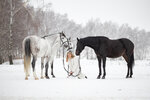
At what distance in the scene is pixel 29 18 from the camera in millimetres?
19672

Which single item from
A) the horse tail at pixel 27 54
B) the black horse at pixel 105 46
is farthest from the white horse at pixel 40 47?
the black horse at pixel 105 46

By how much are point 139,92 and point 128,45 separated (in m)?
4.08

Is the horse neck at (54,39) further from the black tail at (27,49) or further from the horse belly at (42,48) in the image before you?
the black tail at (27,49)

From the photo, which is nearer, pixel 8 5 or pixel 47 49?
pixel 47 49

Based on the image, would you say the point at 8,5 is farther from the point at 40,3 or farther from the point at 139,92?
the point at 139,92

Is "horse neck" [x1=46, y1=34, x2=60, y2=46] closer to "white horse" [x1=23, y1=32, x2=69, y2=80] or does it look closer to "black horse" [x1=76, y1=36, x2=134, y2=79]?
"white horse" [x1=23, y1=32, x2=69, y2=80]

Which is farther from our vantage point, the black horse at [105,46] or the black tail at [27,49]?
the black horse at [105,46]

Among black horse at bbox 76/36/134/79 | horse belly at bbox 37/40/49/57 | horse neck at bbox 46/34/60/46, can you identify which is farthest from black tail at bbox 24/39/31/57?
black horse at bbox 76/36/134/79

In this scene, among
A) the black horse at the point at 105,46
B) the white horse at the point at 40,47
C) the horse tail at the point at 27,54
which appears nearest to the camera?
the horse tail at the point at 27,54

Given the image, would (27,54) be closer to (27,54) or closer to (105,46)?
(27,54)

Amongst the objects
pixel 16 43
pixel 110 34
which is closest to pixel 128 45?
pixel 16 43

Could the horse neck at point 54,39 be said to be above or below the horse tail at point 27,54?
above

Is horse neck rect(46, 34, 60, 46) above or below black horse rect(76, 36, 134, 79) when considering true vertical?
above

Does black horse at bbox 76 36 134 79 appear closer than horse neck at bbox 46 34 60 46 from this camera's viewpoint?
Yes
